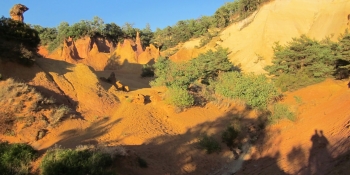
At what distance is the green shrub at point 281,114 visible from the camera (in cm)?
1731

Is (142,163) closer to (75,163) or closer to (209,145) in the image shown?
(75,163)

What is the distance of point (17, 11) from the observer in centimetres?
2188

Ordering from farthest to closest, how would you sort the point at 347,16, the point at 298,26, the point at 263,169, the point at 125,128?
1. the point at 298,26
2. the point at 347,16
3. the point at 125,128
4. the point at 263,169

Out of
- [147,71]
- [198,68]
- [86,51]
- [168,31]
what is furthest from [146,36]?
[198,68]

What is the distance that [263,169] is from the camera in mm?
11609

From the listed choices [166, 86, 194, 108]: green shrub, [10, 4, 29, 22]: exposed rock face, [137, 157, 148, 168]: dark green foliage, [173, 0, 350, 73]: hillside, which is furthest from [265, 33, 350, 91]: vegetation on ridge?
[10, 4, 29, 22]: exposed rock face

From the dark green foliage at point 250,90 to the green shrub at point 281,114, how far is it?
52.0 inches

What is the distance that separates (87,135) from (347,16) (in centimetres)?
2824

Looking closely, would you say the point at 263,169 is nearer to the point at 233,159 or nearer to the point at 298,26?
→ the point at 233,159

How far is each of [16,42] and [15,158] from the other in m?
10.6

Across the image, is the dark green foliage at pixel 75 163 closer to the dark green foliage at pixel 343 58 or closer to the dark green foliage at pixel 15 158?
the dark green foliage at pixel 15 158

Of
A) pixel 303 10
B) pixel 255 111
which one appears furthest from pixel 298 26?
pixel 255 111

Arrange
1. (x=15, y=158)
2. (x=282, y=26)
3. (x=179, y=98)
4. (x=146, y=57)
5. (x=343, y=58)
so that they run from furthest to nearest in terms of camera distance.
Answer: (x=146, y=57) → (x=282, y=26) → (x=343, y=58) → (x=179, y=98) → (x=15, y=158)

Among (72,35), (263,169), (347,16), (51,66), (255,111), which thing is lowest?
(263,169)
